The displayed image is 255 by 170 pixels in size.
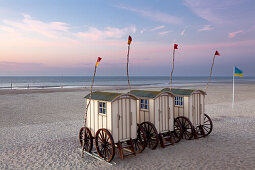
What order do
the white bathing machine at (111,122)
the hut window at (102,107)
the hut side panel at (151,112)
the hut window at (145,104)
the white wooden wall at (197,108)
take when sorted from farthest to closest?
1. the white wooden wall at (197,108)
2. the hut window at (145,104)
3. the hut side panel at (151,112)
4. the hut window at (102,107)
5. the white bathing machine at (111,122)

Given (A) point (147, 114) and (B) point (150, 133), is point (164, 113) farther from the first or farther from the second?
(B) point (150, 133)

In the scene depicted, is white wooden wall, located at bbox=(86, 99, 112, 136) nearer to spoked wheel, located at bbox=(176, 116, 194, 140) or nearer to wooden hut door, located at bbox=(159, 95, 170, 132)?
wooden hut door, located at bbox=(159, 95, 170, 132)

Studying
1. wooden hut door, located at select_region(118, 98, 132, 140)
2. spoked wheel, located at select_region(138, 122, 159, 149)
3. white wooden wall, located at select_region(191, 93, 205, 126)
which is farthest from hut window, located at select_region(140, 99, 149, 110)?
white wooden wall, located at select_region(191, 93, 205, 126)

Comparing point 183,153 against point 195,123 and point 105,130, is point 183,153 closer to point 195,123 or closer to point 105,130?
point 195,123

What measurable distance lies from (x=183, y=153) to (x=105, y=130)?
3.52 meters

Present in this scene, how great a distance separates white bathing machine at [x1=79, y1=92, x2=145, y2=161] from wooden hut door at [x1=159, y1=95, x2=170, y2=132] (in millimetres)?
1373

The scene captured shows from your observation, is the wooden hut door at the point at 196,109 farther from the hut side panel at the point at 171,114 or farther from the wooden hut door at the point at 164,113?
the wooden hut door at the point at 164,113

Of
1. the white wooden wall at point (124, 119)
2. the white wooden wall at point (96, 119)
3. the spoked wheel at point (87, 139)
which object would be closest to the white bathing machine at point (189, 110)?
the white wooden wall at point (124, 119)

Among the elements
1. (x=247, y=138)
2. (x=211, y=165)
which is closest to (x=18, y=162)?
(x=211, y=165)

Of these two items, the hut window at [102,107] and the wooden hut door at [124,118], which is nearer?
the wooden hut door at [124,118]

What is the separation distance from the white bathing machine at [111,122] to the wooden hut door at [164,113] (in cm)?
137

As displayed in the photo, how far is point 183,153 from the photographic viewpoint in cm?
918

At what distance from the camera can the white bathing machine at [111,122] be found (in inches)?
332

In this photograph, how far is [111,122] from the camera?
8344mm
